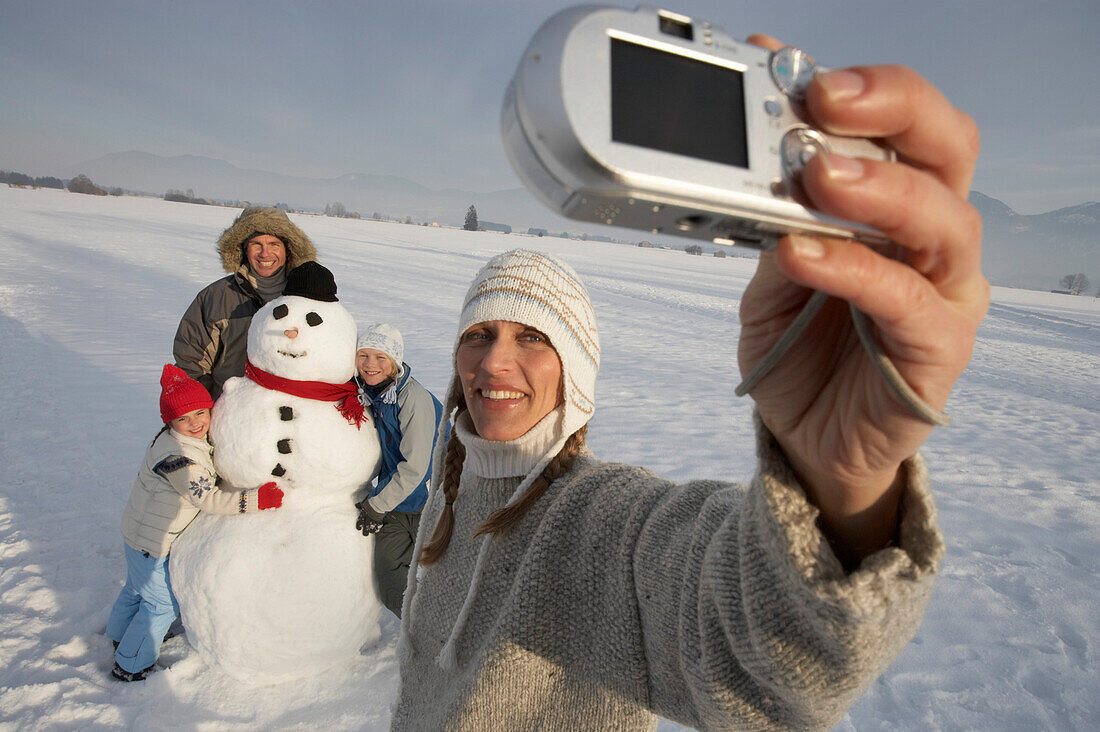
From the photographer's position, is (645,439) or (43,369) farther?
(43,369)

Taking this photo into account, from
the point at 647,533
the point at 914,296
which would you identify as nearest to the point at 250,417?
the point at 647,533

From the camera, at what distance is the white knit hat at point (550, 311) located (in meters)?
1.43

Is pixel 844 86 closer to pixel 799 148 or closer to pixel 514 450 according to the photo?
pixel 799 148

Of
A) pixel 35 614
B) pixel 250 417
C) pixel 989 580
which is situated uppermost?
pixel 250 417

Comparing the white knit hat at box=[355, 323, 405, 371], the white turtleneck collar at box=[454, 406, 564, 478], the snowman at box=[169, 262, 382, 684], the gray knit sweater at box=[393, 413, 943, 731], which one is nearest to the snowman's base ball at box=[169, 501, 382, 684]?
the snowman at box=[169, 262, 382, 684]

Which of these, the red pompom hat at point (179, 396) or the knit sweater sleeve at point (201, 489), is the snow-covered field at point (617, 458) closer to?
the knit sweater sleeve at point (201, 489)

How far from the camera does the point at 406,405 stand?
2805mm

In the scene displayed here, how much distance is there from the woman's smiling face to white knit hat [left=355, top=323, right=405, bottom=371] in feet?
4.83

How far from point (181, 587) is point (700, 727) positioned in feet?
8.30

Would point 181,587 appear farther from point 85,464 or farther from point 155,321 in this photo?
point 155,321

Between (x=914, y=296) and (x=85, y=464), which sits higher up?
(x=914, y=296)

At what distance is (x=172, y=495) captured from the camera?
2525 millimetres

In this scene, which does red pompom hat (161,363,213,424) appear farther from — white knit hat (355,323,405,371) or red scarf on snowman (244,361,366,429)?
white knit hat (355,323,405,371)

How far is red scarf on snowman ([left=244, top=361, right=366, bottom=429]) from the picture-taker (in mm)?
2535
